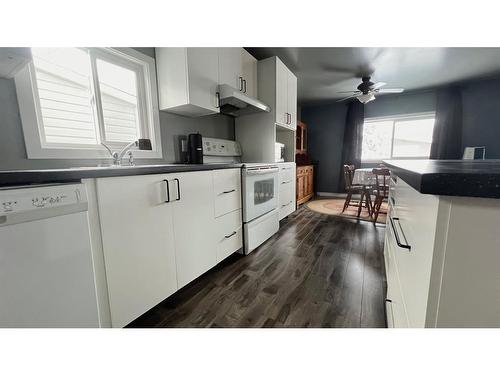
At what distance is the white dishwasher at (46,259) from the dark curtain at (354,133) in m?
5.10

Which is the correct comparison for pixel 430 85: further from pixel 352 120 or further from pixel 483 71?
pixel 352 120

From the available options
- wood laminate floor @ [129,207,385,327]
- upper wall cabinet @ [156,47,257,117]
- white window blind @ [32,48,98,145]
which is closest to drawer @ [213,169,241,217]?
wood laminate floor @ [129,207,385,327]

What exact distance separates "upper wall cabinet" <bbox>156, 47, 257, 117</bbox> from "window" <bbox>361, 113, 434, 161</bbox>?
13.6 ft

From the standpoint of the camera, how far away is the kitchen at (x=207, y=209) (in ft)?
1.41

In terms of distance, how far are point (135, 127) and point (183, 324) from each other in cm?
154

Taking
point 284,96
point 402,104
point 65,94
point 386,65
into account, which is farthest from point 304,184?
point 65,94

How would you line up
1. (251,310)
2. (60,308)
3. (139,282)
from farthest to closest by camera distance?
1. (251,310)
2. (139,282)
3. (60,308)

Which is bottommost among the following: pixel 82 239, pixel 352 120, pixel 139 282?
pixel 139 282

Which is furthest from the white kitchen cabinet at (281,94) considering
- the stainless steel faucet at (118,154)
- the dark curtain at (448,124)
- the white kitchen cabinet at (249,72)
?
the dark curtain at (448,124)

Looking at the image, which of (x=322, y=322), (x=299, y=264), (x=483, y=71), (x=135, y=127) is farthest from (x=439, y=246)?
(x=483, y=71)

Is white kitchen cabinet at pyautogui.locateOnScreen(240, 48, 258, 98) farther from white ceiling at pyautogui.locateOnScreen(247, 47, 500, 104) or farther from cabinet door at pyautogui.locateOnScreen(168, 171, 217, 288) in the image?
cabinet door at pyautogui.locateOnScreen(168, 171, 217, 288)

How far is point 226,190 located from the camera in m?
1.63

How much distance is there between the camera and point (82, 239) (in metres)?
0.74

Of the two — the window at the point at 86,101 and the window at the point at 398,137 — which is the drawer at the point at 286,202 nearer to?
the window at the point at 86,101
